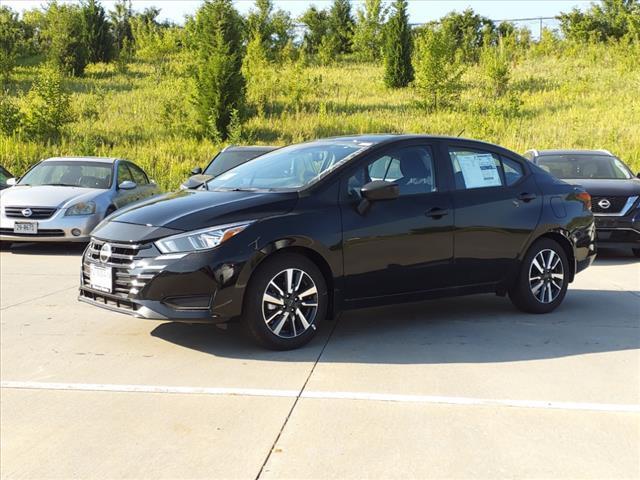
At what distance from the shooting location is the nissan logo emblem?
566cm

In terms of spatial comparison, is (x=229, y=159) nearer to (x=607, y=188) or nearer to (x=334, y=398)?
(x=607, y=188)

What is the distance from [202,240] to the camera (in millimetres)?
5324

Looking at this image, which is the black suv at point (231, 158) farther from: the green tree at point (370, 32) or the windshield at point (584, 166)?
the green tree at point (370, 32)

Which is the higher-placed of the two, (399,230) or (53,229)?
(399,230)

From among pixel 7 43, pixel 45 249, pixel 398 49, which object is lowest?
pixel 45 249

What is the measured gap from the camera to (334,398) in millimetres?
4523

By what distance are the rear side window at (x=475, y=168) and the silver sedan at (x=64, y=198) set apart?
23.4 feet

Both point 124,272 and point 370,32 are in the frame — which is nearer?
point 124,272

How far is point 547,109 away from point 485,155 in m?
22.4

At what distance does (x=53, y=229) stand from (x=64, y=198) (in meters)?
0.63

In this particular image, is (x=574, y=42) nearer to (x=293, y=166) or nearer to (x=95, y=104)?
(x=95, y=104)

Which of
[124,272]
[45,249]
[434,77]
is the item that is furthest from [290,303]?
[434,77]

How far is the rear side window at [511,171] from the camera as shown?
22.9ft

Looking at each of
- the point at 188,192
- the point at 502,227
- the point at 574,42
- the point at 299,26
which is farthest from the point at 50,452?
the point at 299,26
